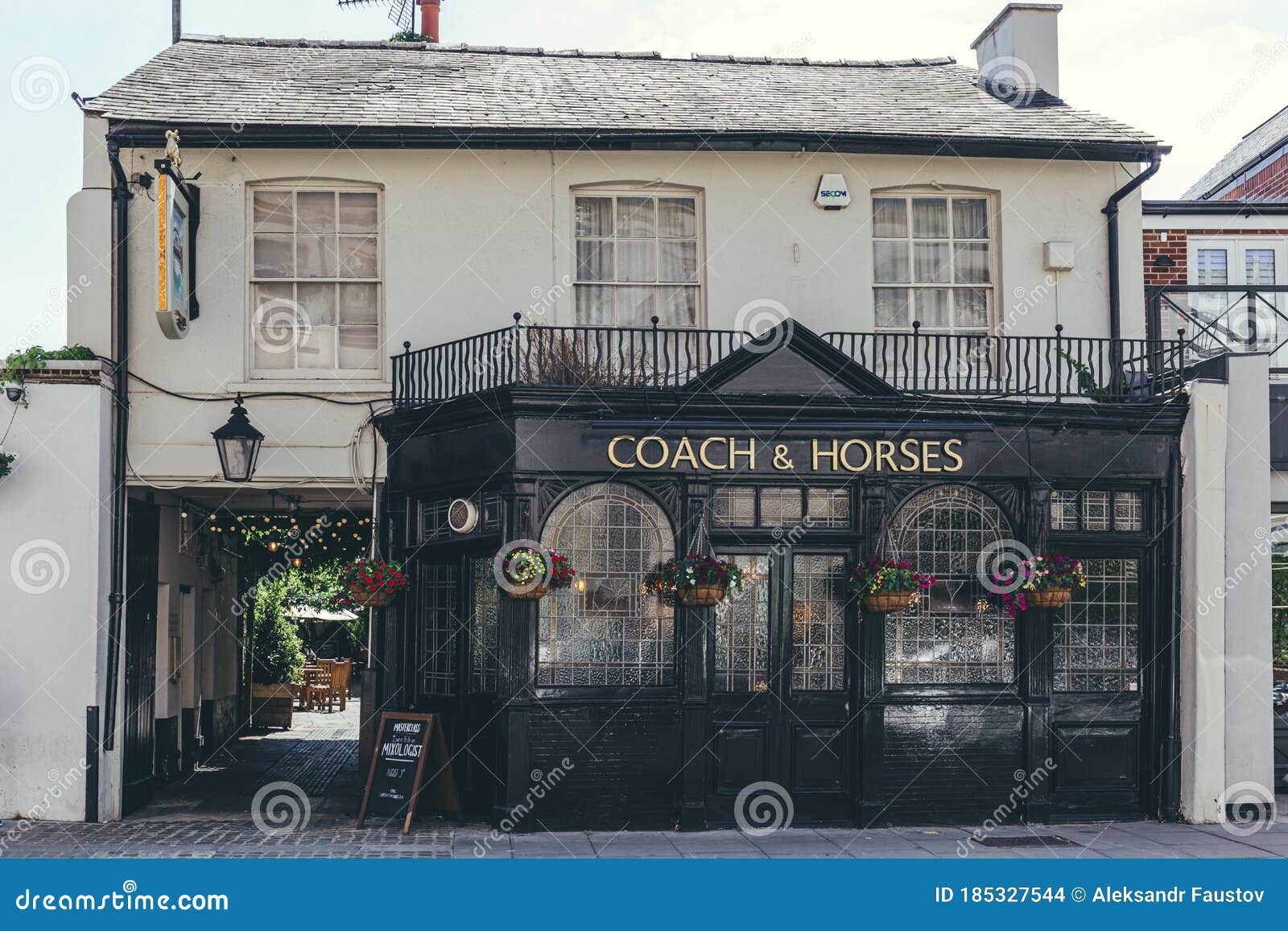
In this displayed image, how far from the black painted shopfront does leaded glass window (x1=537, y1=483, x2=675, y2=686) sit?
0.02m

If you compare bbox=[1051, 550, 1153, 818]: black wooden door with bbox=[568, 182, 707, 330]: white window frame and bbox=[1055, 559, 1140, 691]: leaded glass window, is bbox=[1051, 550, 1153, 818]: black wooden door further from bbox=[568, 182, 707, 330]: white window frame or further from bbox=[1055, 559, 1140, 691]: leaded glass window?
bbox=[568, 182, 707, 330]: white window frame

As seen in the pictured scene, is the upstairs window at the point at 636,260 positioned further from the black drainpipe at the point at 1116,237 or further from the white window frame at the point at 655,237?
the black drainpipe at the point at 1116,237

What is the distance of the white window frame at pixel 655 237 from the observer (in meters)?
13.8

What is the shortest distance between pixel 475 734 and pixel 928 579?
4294 mm

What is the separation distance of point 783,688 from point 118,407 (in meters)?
6.81

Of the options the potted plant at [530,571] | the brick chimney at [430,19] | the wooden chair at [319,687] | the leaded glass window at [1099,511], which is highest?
the brick chimney at [430,19]

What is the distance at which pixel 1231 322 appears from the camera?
15.8 m

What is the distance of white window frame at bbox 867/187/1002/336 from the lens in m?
14.1

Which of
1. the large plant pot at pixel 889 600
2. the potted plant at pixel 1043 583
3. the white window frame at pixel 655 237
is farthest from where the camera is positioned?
the white window frame at pixel 655 237

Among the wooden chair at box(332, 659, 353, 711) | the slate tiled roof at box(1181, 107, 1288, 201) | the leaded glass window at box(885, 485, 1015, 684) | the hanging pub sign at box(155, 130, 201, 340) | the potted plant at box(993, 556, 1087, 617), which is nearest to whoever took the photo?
the hanging pub sign at box(155, 130, 201, 340)

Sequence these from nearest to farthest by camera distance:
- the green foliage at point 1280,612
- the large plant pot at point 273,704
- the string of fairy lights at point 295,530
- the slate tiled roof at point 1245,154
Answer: the green foliage at point 1280,612
the string of fairy lights at point 295,530
the slate tiled roof at point 1245,154
the large plant pot at point 273,704

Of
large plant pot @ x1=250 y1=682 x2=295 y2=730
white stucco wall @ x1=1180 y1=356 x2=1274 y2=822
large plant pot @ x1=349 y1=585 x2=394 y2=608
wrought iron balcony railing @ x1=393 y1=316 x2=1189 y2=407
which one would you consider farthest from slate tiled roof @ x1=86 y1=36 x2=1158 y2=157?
large plant pot @ x1=250 y1=682 x2=295 y2=730

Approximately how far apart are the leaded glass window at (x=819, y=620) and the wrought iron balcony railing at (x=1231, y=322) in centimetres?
463

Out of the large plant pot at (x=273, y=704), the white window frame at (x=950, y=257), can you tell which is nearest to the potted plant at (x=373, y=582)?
the white window frame at (x=950, y=257)
